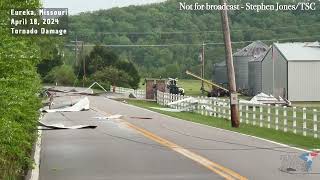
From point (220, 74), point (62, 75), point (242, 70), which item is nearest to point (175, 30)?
point (62, 75)

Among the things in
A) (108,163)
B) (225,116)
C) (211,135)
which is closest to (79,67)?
(225,116)

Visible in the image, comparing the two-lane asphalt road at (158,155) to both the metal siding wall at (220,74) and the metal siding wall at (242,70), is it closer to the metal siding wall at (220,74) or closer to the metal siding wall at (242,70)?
the metal siding wall at (242,70)

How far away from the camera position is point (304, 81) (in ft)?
230

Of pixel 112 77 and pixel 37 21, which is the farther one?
pixel 112 77

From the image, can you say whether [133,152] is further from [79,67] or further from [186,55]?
[186,55]

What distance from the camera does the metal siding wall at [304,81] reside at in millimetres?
69500

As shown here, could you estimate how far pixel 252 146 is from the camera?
19.6m

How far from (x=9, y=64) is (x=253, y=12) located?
132451 millimetres

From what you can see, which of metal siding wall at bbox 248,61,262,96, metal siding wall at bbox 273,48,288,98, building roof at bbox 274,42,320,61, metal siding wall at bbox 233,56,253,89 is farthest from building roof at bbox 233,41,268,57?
metal siding wall at bbox 273,48,288,98

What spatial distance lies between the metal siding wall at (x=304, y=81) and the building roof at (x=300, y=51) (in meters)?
0.55

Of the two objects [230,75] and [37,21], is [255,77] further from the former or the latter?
[37,21]

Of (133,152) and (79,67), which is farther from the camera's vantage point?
(79,67)

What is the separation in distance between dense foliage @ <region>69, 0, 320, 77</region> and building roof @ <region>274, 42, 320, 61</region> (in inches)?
2084

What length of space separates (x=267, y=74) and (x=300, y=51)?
5.89m
